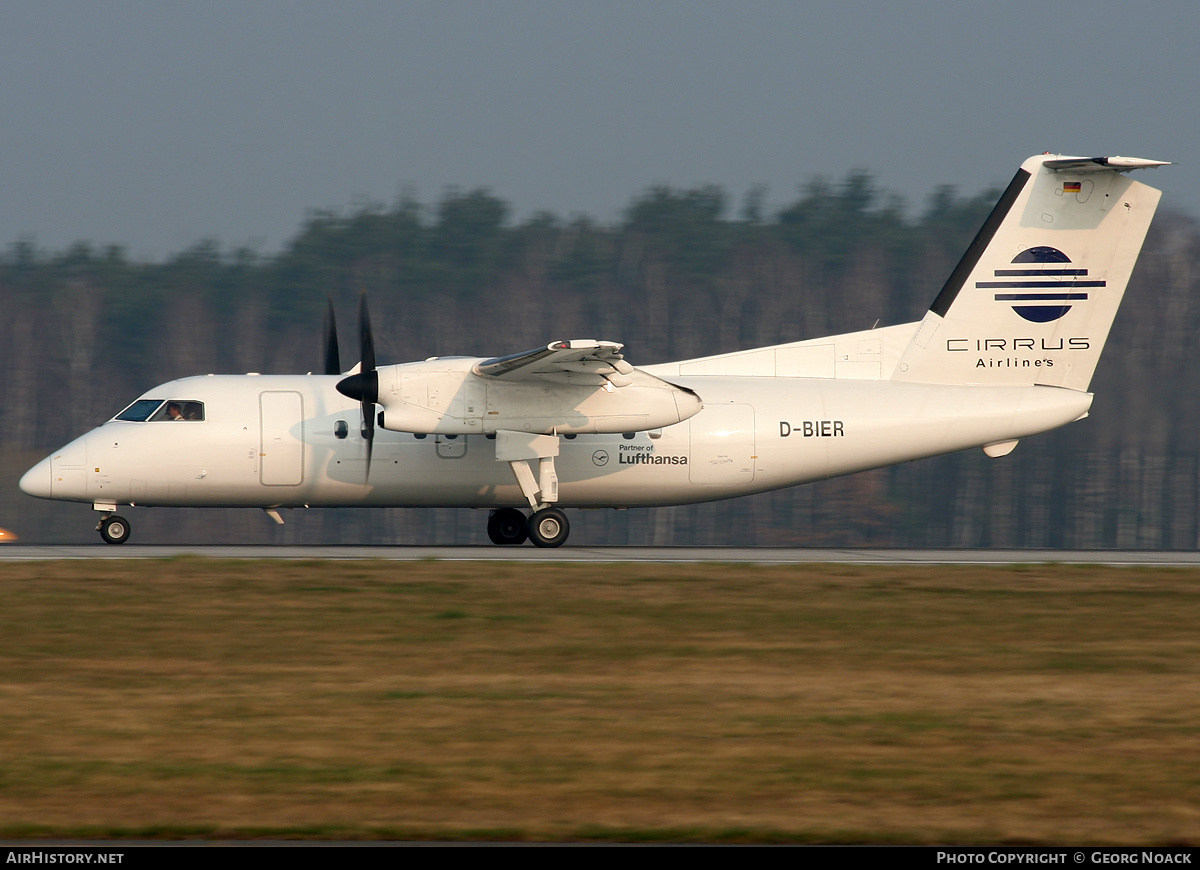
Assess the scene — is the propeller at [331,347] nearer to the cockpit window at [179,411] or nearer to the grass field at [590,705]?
the cockpit window at [179,411]

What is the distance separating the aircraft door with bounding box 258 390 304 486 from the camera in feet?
59.0

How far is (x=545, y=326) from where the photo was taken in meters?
50.0

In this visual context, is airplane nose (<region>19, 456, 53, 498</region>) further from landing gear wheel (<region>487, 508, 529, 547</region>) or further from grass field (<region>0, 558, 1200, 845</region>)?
landing gear wheel (<region>487, 508, 529, 547</region>)

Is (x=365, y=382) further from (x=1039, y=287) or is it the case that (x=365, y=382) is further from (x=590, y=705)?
(x=1039, y=287)

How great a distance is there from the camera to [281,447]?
18.0 m

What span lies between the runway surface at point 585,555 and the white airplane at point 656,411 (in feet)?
2.43

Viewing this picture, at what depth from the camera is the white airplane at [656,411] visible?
17.6 meters

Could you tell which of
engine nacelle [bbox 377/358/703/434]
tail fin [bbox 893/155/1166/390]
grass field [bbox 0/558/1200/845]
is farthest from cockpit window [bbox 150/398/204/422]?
tail fin [bbox 893/155/1166/390]

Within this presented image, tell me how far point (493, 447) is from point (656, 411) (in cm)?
253

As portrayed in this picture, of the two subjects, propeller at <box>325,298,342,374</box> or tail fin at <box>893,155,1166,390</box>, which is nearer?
propeller at <box>325,298,342,374</box>

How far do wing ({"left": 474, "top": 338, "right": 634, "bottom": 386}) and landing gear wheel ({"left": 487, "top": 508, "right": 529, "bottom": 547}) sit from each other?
306 centimetres

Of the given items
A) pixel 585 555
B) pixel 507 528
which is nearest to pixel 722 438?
pixel 585 555

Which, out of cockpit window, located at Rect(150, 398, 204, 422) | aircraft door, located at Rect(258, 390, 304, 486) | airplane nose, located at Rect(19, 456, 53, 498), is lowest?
airplane nose, located at Rect(19, 456, 53, 498)
